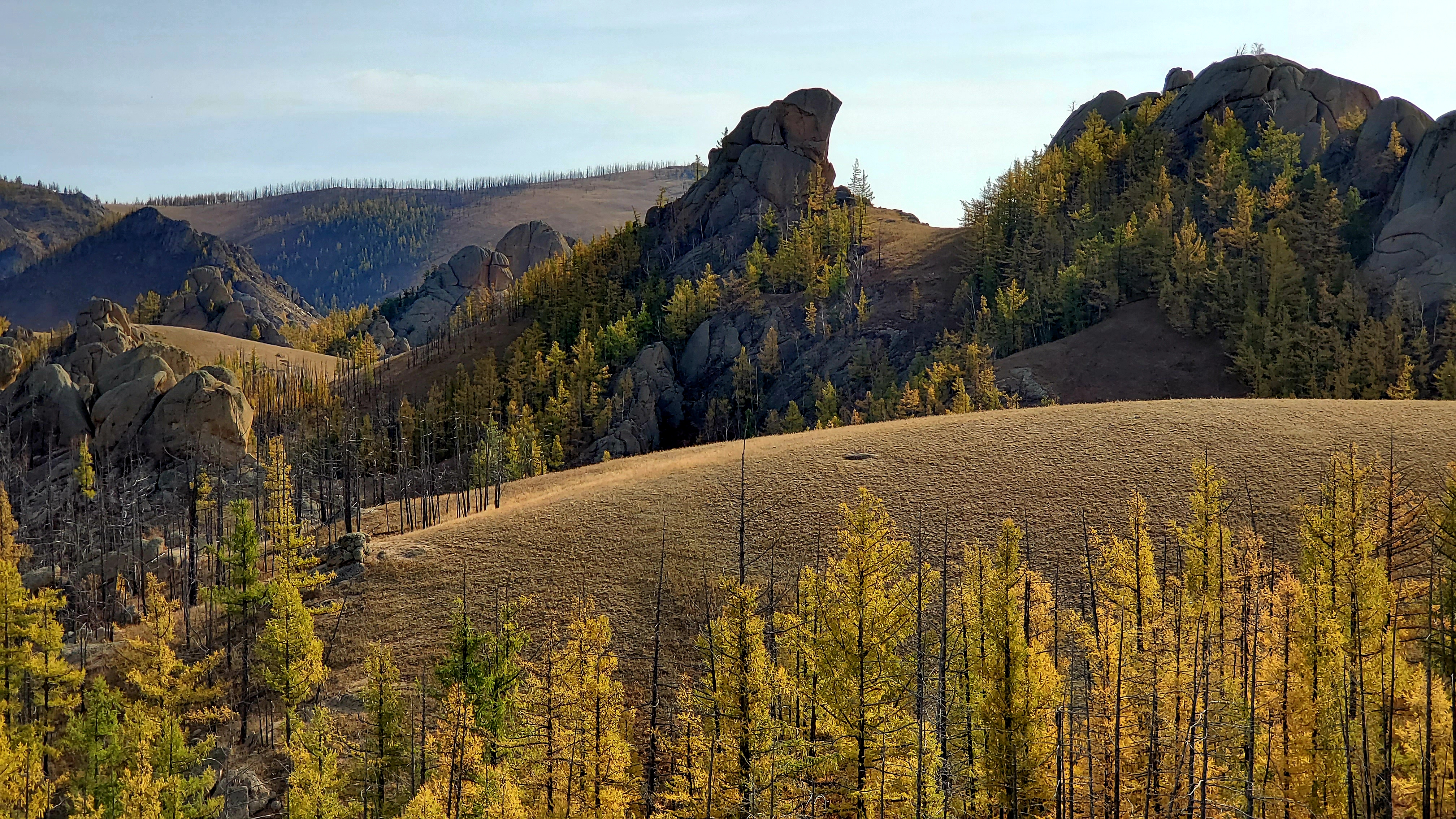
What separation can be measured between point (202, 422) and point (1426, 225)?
5684 inches

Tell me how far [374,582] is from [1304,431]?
64888 millimetres

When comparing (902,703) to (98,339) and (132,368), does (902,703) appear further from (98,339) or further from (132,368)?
(98,339)

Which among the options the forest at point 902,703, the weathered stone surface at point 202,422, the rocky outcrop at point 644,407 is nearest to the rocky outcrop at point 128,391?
the weathered stone surface at point 202,422

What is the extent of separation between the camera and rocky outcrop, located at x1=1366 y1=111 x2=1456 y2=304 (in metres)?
96.5

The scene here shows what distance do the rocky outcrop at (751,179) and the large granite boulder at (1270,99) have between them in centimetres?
6096

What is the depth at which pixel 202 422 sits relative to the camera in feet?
408

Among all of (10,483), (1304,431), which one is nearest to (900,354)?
(1304,431)

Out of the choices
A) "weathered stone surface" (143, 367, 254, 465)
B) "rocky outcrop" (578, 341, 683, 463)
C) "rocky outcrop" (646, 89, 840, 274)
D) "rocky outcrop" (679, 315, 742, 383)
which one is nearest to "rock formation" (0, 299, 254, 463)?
"weathered stone surface" (143, 367, 254, 465)

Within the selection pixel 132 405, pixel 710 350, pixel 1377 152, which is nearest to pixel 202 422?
pixel 132 405

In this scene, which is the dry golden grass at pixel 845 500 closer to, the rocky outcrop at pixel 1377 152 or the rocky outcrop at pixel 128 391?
the rocky outcrop at pixel 1377 152

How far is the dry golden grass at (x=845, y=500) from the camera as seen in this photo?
59.6m

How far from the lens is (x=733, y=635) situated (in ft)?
116

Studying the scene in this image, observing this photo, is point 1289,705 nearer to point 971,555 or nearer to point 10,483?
point 971,555

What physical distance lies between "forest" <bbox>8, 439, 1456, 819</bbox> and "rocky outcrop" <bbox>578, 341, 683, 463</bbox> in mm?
74202
